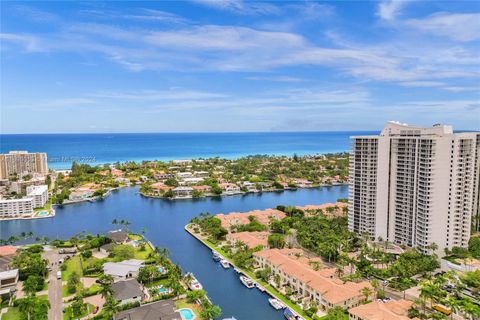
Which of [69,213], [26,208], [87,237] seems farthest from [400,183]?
[26,208]

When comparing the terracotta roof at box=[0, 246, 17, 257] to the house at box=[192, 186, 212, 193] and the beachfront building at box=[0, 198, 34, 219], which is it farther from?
the house at box=[192, 186, 212, 193]

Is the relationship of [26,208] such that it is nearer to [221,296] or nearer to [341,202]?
[221,296]

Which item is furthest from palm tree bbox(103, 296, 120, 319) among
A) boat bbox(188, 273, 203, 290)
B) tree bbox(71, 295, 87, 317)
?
boat bbox(188, 273, 203, 290)

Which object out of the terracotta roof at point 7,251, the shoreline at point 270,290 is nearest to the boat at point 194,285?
the shoreline at point 270,290

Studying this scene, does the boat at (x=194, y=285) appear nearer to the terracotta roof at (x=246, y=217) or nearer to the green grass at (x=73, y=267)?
the green grass at (x=73, y=267)

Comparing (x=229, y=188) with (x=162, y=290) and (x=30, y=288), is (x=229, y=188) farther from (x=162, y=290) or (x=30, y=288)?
(x=30, y=288)
